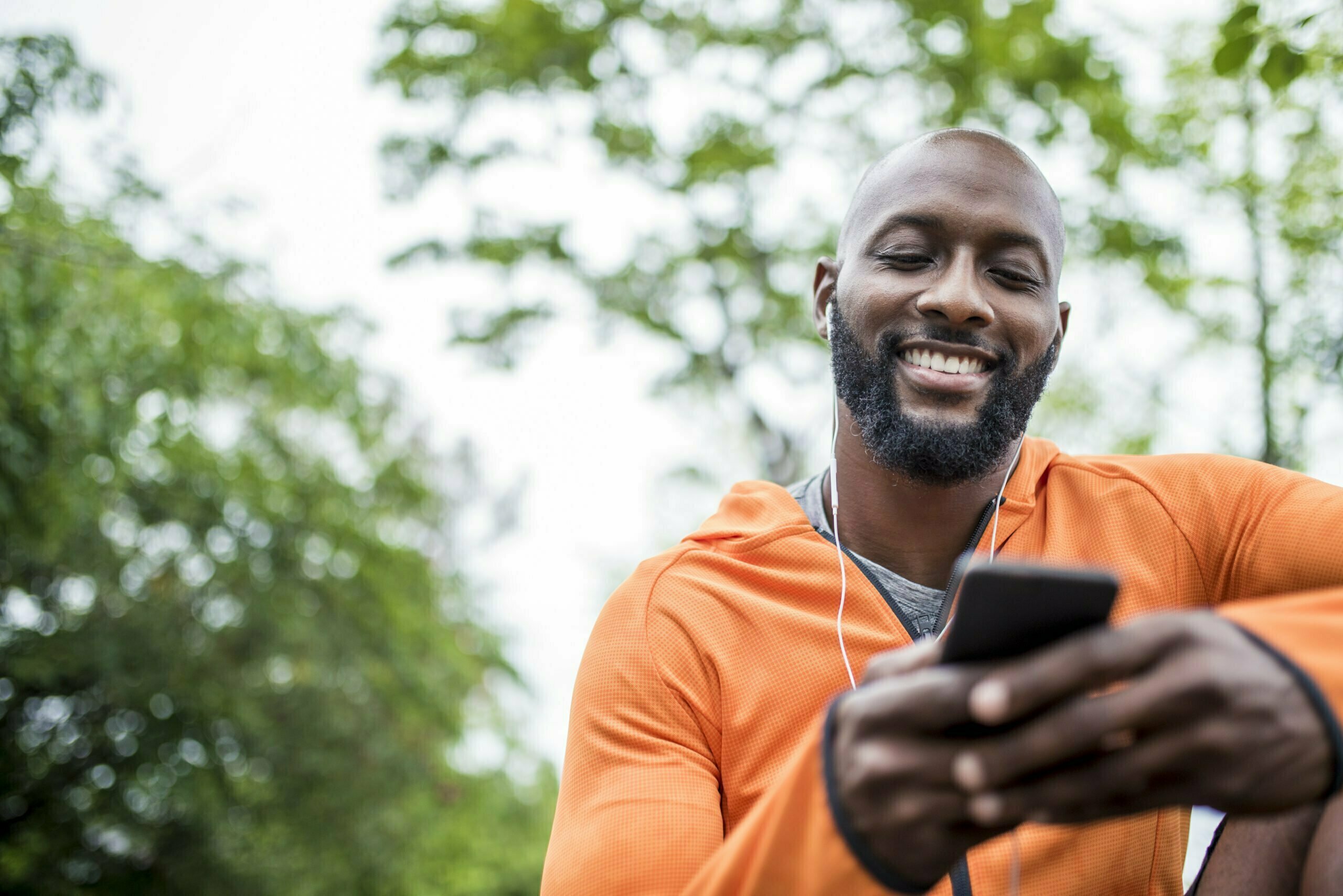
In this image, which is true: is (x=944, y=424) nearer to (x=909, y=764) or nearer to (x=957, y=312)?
(x=957, y=312)

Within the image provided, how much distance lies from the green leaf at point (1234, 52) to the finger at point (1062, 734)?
236cm

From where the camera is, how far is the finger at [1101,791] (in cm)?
99

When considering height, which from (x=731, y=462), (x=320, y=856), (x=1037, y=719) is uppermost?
(x=1037, y=719)

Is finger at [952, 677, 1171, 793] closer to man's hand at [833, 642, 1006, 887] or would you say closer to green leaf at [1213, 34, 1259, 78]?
man's hand at [833, 642, 1006, 887]

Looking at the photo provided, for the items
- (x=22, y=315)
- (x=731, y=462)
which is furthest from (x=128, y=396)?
(x=731, y=462)

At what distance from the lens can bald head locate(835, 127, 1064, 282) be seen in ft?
7.13

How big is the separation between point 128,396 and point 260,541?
1.79 m

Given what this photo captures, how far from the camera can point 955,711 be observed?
102cm

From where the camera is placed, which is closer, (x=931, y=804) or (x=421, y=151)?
(x=931, y=804)

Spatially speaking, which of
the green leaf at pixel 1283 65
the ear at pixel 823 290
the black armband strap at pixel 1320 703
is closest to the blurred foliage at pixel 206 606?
the ear at pixel 823 290

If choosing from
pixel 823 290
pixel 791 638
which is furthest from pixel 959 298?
pixel 791 638

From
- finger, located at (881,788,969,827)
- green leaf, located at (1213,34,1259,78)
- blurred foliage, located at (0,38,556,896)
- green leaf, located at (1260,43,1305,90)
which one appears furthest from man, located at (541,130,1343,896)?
blurred foliage, located at (0,38,556,896)

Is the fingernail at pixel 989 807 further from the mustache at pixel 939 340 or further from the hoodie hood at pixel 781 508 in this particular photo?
the mustache at pixel 939 340

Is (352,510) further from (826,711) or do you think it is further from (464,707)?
(826,711)
